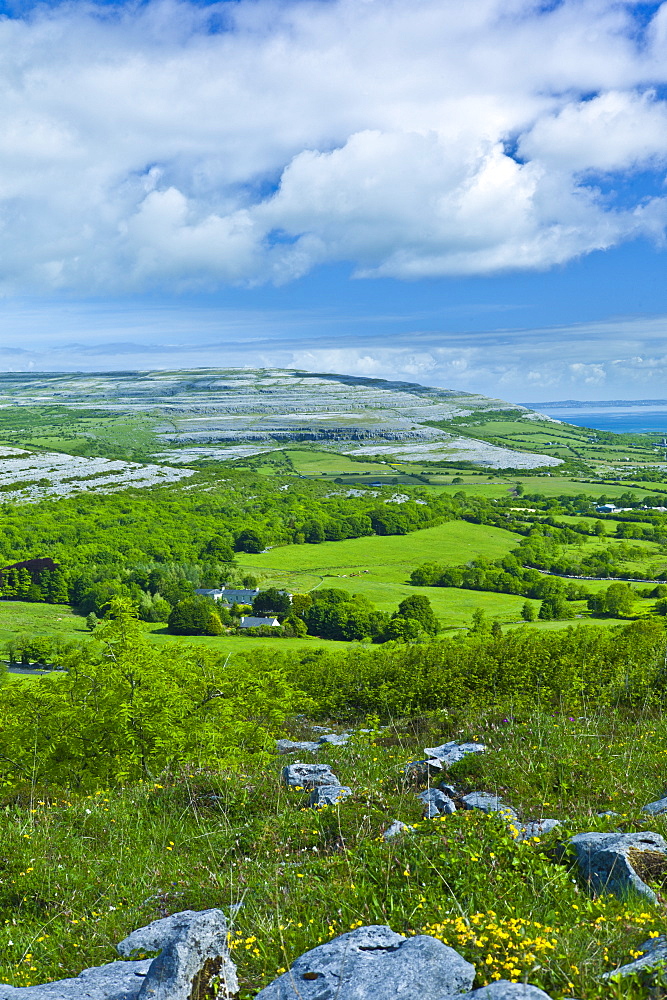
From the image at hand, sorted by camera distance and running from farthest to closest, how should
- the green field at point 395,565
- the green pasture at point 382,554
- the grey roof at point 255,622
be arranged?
the green pasture at point 382,554, the green field at point 395,565, the grey roof at point 255,622

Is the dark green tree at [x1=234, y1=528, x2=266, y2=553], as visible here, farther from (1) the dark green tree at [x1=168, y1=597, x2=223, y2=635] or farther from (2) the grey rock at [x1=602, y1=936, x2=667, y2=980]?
(2) the grey rock at [x1=602, y1=936, x2=667, y2=980]

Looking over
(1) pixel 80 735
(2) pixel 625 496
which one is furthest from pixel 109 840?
(2) pixel 625 496

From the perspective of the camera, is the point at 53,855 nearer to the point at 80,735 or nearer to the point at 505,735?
the point at 80,735

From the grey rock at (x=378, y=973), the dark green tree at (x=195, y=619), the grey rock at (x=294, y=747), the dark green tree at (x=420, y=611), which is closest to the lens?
the grey rock at (x=378, y=973)

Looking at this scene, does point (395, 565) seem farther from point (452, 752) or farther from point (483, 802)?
point (483, 802)

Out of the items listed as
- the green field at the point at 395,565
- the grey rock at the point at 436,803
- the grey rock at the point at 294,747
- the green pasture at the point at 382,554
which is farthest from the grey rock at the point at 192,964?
the green pasture at the point at 382,554

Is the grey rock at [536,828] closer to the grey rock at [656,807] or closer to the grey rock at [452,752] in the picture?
the grey rock at [656,807]
